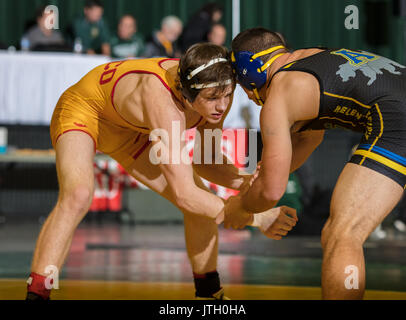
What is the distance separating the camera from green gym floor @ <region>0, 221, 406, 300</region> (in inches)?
152

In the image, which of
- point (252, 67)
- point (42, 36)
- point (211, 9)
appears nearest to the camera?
point (252, 67)

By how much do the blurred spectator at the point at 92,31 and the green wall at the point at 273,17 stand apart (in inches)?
33.5

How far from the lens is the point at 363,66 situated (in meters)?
2.78

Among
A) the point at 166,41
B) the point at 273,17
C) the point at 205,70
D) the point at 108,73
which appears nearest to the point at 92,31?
the point at 166,41

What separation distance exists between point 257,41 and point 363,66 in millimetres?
443

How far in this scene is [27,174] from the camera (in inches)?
352

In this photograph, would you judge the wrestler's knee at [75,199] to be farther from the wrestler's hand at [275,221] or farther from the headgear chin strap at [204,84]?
the wrestler's hand at [275,221]

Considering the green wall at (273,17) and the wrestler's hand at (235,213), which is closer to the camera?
the wrestler's hand at (235,213)

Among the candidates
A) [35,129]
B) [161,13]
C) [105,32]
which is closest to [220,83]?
[35,129]

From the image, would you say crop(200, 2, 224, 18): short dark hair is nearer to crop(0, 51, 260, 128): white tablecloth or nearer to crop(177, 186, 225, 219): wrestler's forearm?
crop(0, 51, 260, 128): white tablecloth

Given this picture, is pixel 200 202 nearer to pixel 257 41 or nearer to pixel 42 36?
pixel 257 41

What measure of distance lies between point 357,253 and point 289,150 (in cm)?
45

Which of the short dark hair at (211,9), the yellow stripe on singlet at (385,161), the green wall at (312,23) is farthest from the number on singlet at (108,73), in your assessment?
the green wall at (312,23)

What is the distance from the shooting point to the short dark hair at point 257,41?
290 cm
